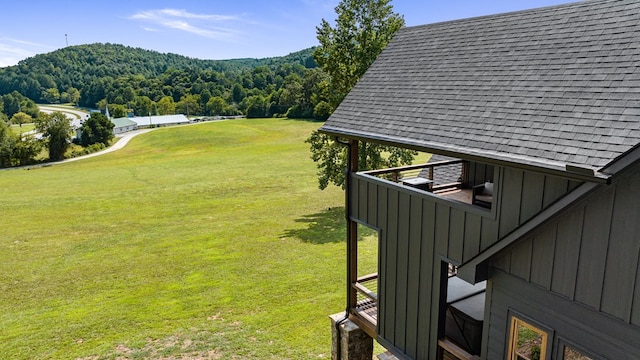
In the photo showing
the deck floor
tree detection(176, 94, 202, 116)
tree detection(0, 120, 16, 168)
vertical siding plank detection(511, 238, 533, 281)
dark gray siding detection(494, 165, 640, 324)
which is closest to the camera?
dark gray siding detection(494, 165, 640, 324)

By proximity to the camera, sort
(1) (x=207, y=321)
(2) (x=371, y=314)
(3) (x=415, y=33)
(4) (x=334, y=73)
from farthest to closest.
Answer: (4) (x=334, y=73) < (1) (x=207, y=321) < (3) (x=415, y=33) < (2) (x=371, y=314)

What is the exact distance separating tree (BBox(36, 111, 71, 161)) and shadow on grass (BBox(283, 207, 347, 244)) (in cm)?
4715

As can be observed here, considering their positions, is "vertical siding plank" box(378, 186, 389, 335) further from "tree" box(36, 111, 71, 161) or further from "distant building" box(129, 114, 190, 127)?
"distant building" box(129, 114, 190, 127)

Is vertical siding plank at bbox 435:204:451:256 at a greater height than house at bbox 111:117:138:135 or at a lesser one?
greater

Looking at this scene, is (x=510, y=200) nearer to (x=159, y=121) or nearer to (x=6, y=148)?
(x=6, y=148)

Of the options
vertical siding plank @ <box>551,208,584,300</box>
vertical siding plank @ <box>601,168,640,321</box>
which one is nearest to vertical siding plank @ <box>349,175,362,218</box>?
vertical siding plank @ <box>551,208,584,300</box>

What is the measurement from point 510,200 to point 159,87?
153446 millimetres

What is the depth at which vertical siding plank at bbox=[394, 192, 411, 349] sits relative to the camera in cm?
671

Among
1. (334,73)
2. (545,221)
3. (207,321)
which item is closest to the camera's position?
(545,221)

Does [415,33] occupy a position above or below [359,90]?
above

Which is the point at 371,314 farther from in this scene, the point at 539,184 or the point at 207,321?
the point at 207,321

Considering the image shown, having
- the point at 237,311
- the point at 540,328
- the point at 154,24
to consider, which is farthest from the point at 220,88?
the point at 540,328

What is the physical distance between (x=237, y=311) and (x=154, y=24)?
140 metres

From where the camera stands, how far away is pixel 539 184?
15.4ft
